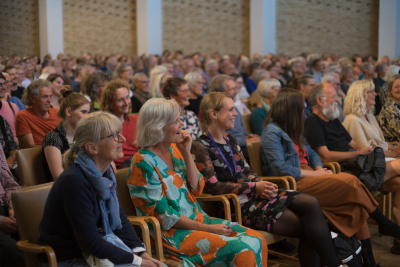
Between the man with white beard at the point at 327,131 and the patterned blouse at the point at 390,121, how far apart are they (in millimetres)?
764

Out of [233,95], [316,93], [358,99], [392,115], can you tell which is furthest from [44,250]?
[392,115]

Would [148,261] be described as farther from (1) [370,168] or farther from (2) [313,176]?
(1) [370,168]

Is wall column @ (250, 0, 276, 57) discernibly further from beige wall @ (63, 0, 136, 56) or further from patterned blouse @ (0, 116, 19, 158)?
patterned blouse @ (0, 116, 19, 158)

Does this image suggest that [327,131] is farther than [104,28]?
No

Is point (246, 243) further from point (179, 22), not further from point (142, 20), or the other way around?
point (179, 22)

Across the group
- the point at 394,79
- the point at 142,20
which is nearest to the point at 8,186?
the point at 394,79

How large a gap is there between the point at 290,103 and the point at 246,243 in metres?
1.37

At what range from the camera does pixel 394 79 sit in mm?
4344

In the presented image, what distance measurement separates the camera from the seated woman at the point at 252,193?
2.46 m

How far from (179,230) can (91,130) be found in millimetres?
715

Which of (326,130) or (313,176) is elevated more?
(326,130)

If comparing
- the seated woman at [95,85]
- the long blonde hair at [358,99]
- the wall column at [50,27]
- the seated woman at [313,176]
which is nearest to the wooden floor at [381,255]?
the seated woman at [313,176]

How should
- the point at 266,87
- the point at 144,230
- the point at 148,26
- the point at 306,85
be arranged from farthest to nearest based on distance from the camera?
the point at 148,26, the point at 306,85, the point at 266,87, the point at 144,230

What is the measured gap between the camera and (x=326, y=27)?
1505cm
